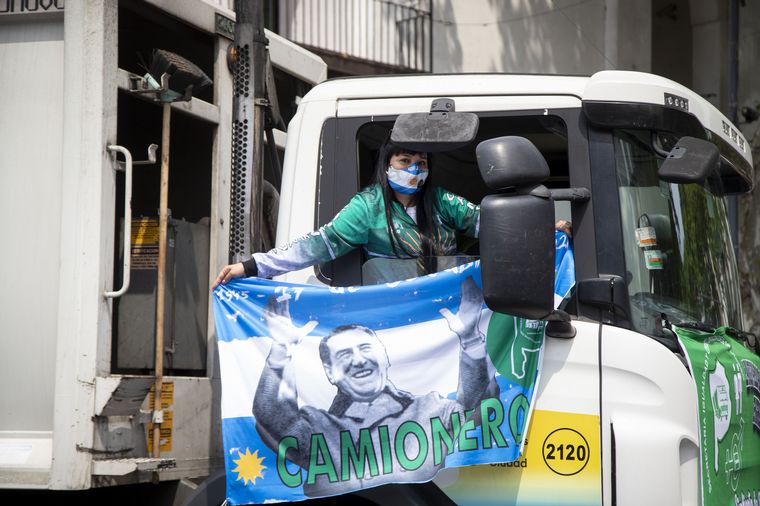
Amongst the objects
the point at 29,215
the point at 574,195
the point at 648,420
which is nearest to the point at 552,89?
the point at 574,195

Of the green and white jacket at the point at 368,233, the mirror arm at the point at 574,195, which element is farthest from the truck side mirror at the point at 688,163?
the green and white jacket at the point at 368,233

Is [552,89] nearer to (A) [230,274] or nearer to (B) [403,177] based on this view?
(B) [403,177]

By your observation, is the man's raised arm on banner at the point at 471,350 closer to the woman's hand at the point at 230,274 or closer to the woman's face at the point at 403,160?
the woman's face at the point at 403,160

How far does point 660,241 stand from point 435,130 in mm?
883

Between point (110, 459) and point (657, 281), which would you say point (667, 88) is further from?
point (110, 459)

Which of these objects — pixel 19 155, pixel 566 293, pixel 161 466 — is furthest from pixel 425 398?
pixel 19 155

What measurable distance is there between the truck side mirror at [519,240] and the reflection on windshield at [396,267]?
51cm

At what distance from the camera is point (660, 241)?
12.6ft

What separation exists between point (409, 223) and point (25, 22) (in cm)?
178

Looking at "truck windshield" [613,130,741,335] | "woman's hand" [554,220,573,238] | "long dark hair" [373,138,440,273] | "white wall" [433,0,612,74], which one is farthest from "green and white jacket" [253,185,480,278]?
"white wall" [433,0,612,74]

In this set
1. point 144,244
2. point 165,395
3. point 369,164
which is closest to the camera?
point 369,164

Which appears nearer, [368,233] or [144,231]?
[368,233]

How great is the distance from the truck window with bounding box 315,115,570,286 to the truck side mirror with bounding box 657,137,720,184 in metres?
0.38

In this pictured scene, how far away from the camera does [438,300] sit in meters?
3.90
